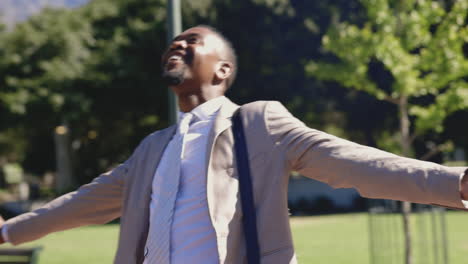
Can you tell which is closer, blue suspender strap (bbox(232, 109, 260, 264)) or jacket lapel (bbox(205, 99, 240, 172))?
blue suspender strap (bbox(232, 109, 260, 264))

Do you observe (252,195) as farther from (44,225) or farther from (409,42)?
(409,42)

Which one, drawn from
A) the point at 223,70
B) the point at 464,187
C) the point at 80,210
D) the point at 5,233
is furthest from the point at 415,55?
the point at 464,187

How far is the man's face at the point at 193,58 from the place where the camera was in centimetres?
254

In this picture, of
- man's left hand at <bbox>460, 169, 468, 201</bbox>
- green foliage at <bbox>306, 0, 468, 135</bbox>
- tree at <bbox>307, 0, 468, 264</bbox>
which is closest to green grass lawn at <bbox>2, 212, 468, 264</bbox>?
tree at <bbox>307, 0, 468, 264</bbox>

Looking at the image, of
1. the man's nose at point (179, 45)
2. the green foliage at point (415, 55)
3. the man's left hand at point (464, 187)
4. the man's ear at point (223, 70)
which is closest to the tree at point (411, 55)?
the green foliage at point (415, 55)

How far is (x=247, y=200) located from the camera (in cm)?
221

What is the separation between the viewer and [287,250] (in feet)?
7.23

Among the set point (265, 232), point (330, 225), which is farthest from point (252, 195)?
point (330, 225)

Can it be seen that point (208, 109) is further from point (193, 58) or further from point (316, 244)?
point (316, 244)

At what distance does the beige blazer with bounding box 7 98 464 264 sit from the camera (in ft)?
6.43

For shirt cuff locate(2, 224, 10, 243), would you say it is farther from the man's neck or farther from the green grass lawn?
the green grass lawn

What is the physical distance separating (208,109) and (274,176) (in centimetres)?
47

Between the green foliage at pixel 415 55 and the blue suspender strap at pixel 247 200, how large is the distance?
656 cm

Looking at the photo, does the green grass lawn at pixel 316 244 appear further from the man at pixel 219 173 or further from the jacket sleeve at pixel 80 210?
the man at pixel 219 173
